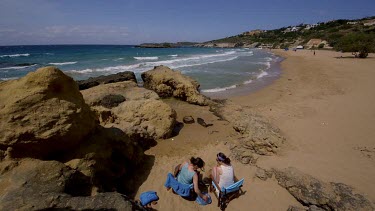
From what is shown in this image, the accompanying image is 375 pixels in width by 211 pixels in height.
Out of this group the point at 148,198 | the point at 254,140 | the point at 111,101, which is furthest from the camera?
the point at 111,101

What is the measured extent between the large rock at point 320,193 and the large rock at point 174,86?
580cm

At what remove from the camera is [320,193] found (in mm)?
5145

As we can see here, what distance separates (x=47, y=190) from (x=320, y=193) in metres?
4.78

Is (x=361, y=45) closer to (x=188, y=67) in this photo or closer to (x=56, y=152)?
(x=188, y=67)

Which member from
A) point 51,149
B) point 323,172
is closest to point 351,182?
point 323,172

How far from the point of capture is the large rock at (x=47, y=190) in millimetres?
3570

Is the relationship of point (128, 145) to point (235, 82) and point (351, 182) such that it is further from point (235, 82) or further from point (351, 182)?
point (235, 82)

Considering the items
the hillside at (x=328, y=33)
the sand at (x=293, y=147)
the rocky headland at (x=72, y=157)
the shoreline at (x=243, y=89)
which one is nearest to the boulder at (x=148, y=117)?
the sand at (x=293, y=147)

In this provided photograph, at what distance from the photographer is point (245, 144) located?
7.23m

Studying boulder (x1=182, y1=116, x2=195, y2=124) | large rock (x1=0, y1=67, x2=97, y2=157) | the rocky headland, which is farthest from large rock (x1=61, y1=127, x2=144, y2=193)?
boulder (x1=182, y1=116, x2=195, y2=124)

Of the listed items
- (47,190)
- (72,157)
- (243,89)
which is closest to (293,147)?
(72,157)

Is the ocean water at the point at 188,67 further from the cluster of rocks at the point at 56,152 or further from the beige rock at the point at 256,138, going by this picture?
the cluster of rocks at the point at 56,152

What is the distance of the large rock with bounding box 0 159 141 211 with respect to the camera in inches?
141

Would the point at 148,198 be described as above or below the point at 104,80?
below
